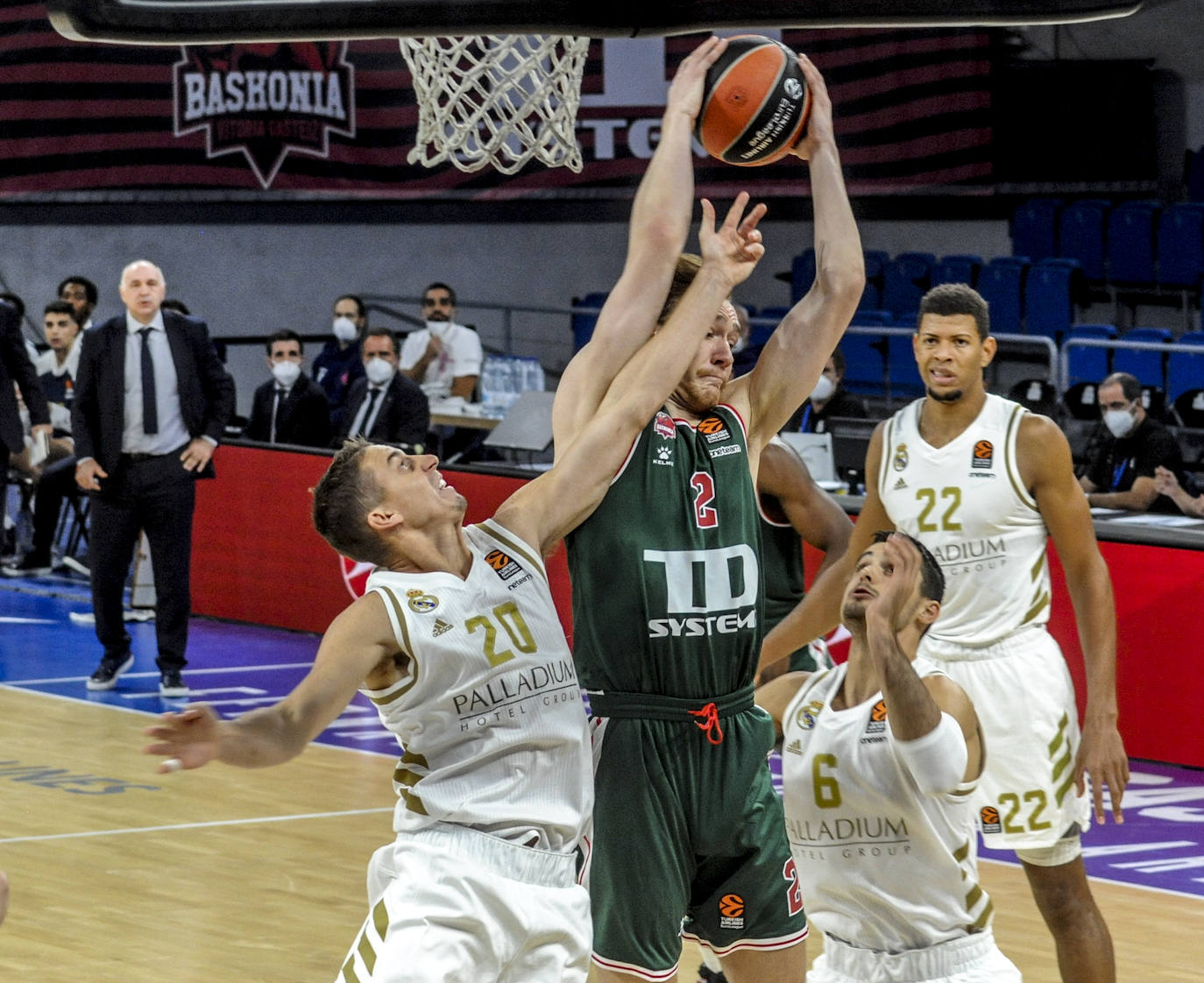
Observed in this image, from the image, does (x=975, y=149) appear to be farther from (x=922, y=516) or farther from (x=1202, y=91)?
(x=922, y=516)

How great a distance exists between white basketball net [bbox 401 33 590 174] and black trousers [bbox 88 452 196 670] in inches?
108

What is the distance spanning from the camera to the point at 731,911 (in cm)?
396

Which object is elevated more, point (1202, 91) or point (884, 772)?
point (1202, 91)

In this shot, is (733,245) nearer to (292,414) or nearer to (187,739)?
Answer: (187,739)

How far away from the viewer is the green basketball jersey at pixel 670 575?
397cm

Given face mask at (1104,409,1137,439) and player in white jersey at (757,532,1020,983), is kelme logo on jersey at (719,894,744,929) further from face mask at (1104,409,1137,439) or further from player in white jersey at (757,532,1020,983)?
face mask at (1104,409,1137,439)

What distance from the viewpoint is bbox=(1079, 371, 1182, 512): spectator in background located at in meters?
10.7

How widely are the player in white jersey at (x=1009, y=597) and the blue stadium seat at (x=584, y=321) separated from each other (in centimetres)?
1205

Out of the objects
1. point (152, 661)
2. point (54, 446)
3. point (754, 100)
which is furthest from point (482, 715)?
point (54, 446)

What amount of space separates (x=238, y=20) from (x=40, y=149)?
1134 cm

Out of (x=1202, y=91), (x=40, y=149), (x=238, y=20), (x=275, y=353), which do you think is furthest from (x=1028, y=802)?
(x=1202, y=91)

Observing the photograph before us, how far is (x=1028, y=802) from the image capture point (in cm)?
530

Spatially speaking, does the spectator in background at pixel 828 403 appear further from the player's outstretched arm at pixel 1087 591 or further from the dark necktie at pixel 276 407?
the player's outstretched arm at pixel 1087 591

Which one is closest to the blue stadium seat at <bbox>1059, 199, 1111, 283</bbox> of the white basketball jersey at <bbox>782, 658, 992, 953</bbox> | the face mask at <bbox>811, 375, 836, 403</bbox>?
the face mask at <bbox>811, 375, 836, 403</bbox>
